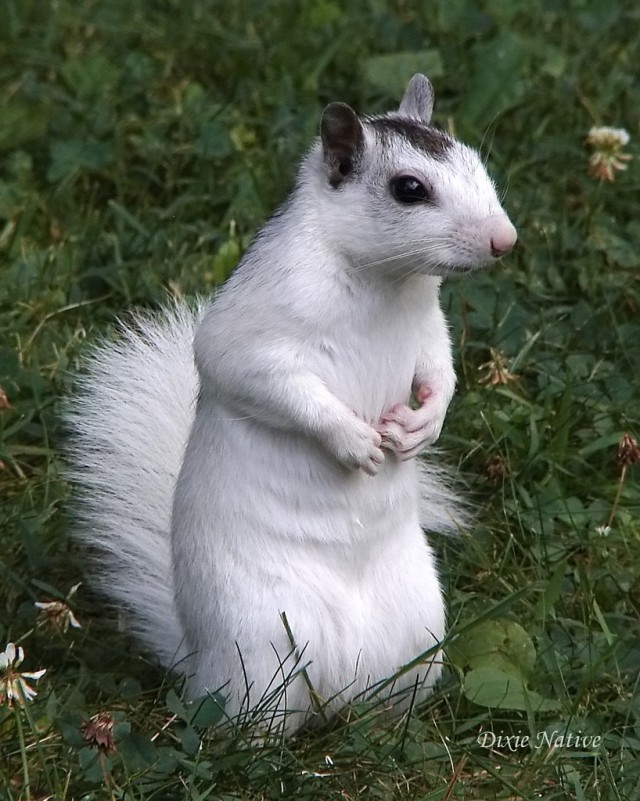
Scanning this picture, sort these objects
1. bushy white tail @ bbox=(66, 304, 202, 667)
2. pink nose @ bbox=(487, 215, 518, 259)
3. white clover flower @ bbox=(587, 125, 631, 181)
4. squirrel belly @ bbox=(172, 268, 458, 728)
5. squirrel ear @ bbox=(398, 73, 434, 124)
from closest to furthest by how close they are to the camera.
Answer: pink nose @ bbox=(487, 215, 518, 259), squirrel belly @ bbox=(172, 268, 458, 728), squirrel ear @ bbox=(398, 73, 434, 124), bushy white tail @ bbox=(66, 304, 202, 667), white clover flower @ bbox=(587, 125, 631, 181)

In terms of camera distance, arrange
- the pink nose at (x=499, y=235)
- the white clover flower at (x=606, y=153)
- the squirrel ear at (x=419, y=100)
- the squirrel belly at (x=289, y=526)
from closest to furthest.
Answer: the pink nose at (x=499, y=235) → the squirrel belly at (x=289, y=526) → the squirrel ear at (x=419, y=100) → the white clover flower at (x=606, y=153)

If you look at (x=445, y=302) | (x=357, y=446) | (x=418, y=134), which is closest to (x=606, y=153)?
(x=445, y=302)

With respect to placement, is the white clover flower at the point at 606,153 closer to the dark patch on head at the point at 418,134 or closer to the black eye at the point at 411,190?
the dark patch on head at the point at 418,134

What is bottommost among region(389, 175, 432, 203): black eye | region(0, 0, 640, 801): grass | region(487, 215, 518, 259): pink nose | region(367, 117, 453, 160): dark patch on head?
region(0, 0, 640, 801): grass

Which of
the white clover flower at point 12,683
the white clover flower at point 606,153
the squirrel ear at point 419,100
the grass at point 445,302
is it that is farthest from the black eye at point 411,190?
the white clover flower at point 606,153

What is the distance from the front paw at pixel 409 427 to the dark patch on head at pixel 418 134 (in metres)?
0.44

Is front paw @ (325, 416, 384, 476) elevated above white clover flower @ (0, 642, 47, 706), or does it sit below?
above

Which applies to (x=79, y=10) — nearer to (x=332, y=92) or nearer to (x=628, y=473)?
(x=332, y=92)

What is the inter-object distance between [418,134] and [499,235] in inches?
11.4

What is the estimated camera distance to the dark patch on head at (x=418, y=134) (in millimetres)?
2561

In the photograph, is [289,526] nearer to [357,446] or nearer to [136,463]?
[357,446]

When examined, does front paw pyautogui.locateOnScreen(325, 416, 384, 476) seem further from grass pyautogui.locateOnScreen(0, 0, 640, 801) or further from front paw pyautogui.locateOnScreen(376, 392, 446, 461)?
grass pyautogui.locateOnScreen(0, 0, 640, 801)

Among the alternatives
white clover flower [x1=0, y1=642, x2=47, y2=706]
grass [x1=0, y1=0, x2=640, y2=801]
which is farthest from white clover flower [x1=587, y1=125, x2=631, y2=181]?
white clover flower [x1=0, y1=642, x2=47, y2=706]

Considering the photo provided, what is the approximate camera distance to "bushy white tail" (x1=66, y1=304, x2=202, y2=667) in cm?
297
